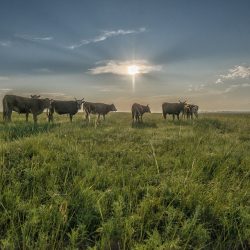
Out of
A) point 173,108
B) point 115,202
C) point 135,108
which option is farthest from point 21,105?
point 115,202

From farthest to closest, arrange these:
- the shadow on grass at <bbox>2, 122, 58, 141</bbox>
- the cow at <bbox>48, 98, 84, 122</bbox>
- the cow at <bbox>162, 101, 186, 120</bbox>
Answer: the cow at <bbox>162, 101, 186, 120</bbox>, the cow at <bbox>48, 98, 84, 122</bbox>, the shadow on grass at <bbox>2, 122, 58, 141</bbox>

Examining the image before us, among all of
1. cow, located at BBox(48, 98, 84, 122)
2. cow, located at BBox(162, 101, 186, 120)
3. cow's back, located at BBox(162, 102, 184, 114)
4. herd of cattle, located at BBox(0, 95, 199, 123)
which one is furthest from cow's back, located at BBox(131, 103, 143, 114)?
cow's back, located at BBox(162, 102, 184, 114)

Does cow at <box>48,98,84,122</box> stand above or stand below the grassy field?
above

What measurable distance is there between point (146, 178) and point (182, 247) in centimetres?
261

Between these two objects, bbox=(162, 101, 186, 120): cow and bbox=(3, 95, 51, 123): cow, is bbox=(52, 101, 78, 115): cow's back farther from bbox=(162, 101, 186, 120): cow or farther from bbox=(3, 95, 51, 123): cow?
bbox=(162, 101, 186, 120): cow

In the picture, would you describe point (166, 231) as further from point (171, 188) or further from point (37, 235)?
point (37, 235)

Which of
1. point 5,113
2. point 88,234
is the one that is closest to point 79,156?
point 88,234

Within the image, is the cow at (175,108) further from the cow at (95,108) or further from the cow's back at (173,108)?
the cow at (95,108)

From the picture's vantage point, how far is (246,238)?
5.06 meters

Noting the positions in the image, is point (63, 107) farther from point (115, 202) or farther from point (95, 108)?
point (115, 202)

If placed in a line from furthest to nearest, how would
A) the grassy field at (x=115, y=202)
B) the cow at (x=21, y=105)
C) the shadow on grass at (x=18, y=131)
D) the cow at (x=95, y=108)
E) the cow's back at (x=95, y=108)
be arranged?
the cow's back at (x=95, y=108) < the cow at (x=95, y=108) < the cow at (x=21, y=105) < the shadow on grass at (x=18, y=131) < the grassy field at (x=115, y=202)

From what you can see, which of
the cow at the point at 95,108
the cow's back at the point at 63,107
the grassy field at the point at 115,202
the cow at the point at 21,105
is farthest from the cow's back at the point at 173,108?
the grassy field at the point at 115,202

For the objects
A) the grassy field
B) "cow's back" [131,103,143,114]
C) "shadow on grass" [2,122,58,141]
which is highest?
"cow's back" [131,103,143,114]

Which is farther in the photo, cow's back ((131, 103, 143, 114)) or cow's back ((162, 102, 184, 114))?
cow's back ((162, 102, 184, 114))
